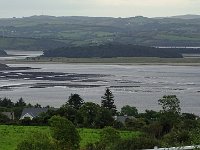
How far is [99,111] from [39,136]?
16081 mm

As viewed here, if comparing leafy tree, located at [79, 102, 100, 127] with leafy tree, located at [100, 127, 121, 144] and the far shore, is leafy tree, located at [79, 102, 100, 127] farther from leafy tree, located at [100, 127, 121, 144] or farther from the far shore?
the far shore

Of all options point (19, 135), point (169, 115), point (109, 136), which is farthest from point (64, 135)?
point (169, 115)

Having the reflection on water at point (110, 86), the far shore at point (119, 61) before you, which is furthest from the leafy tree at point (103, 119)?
the far shore at point (119, 61)

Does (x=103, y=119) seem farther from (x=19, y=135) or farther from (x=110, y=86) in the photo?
(x=110, y=86)

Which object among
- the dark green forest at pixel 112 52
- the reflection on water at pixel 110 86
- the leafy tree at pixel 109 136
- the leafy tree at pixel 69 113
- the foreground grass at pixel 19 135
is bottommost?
the reflection on water at pixel 110 86

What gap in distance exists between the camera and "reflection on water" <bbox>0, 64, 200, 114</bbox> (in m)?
53.6

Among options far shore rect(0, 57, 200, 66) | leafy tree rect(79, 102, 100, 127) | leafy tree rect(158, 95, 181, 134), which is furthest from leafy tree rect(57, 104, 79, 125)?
far shore rect(0, 57, 200, 66)

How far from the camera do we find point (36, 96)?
194 ft

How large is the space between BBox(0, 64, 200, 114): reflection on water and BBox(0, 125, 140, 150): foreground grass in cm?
1958

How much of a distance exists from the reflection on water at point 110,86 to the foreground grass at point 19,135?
19.6 m

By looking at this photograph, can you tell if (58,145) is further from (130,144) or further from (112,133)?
(130,144)

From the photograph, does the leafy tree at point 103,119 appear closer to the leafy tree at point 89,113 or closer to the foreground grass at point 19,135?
the leafy tree at point 89,113

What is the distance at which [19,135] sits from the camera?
2575 centimetres

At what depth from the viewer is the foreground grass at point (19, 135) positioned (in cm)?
2305
